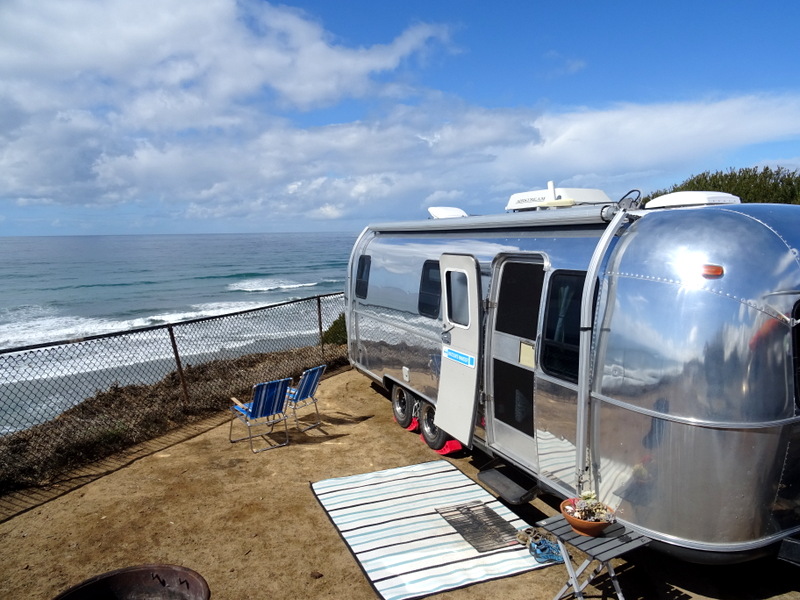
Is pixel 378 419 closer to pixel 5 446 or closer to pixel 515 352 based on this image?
pixel 515 352

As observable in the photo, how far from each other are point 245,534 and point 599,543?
329 cm

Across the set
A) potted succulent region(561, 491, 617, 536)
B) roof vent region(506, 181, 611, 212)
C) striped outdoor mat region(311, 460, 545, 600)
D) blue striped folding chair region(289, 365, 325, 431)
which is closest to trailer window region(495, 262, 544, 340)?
roof vent region(506, 181, 611, 212)

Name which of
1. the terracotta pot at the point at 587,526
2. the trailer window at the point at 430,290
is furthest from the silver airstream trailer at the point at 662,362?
the trailer window at the point at 430,290

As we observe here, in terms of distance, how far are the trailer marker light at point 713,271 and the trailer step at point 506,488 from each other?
8.22 feet

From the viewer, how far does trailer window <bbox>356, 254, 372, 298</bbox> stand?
28.8 ft

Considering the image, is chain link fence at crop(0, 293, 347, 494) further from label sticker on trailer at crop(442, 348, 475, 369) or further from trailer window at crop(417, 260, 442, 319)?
label sticker on trailer at crop(442, 348, 475, 369)

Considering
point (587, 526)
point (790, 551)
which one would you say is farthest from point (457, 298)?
point (790, 551)

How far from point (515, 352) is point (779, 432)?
2256 millimetres

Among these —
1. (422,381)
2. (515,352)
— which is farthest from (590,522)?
(422,381)

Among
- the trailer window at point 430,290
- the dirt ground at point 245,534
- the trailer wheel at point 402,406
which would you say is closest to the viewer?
the dirt ground at point 245,534

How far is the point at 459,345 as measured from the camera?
5.91m

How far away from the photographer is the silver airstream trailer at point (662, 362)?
11.3 feet

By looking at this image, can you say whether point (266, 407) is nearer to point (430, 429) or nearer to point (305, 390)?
point (305, 390)

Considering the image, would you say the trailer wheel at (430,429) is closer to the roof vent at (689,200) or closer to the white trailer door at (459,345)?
the white trailer door at (459,345)
